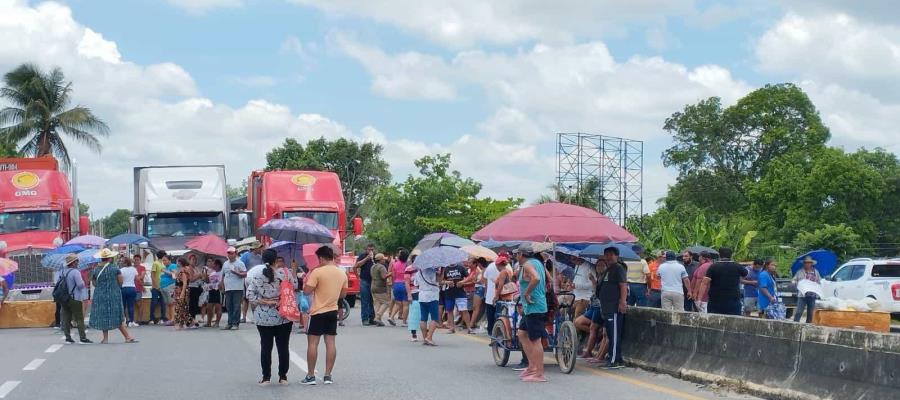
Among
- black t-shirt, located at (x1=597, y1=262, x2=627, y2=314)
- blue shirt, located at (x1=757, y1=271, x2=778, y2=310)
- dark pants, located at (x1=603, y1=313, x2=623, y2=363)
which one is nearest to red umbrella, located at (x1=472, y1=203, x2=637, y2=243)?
black t-shirt, located at (x1=597, y1=262, x2=627, y2=314)

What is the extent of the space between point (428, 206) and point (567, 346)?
52515 millimetres

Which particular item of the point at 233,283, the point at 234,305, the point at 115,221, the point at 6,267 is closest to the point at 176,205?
the point at 6,267

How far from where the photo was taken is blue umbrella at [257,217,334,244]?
2309 centimetres

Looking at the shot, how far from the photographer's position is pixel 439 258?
67.1 feet

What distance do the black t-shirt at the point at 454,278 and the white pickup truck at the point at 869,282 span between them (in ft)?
37.6

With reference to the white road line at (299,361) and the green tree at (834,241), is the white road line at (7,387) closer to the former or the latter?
the white road line at (299,361)

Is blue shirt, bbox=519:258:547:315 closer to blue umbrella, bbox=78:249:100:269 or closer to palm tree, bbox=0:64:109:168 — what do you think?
blue umbrella, bbox=78:249:100:269

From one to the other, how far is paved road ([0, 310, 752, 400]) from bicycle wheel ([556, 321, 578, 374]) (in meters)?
0.18

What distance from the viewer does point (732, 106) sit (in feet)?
226

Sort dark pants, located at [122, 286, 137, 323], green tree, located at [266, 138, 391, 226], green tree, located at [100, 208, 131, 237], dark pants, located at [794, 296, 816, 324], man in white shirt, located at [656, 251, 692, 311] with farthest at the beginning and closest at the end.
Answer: green tree, located at [100, 208, 131, 237]
green tree, located at [266, 138, 391, 226]
dark pants, located at [122, 286, 137, 323]
dark pants, located at [794, 296, 816, 324]
man in white shirt, located at [656, 251, 692, 311]

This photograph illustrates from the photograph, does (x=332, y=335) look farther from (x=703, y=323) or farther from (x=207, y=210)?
(x=207, y=210)

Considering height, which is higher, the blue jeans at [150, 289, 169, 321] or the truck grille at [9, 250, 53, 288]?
the truck grille at [9, 250, 53, 288]

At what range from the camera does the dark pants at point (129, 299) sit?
79.1 ft

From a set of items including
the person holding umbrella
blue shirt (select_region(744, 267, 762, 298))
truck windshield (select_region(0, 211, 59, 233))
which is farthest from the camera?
truck windshield (select_region(0, 211, 59, 233))
